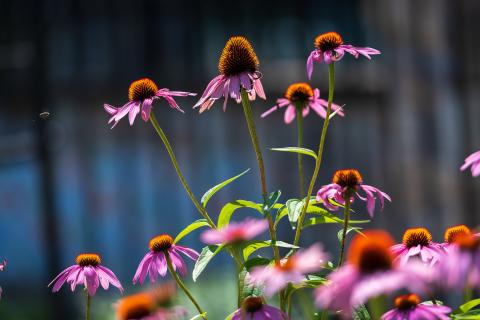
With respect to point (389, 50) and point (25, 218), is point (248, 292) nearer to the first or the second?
point (25, 218)

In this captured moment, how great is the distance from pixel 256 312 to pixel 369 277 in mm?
193

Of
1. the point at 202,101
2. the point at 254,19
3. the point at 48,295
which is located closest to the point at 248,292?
the point at 202,101

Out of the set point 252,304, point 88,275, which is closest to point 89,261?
point 88,275

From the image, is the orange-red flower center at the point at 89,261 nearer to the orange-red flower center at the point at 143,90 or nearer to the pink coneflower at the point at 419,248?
the orange-red flower center at the point at 143,90

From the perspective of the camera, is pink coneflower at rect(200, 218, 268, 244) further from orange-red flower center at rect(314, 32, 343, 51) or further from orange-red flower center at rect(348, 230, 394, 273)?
orange-red flower center at rect(314, 32, 343, 51)

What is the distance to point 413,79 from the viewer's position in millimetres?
3498

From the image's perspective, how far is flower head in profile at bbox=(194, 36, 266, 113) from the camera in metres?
0.82

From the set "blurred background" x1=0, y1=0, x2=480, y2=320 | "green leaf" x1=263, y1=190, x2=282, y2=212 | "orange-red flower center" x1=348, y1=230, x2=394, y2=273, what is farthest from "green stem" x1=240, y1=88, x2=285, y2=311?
"blurred background" x1=0, y1=0, x2=480, y2=320

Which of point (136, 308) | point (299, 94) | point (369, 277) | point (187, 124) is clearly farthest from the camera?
point (187, 124)

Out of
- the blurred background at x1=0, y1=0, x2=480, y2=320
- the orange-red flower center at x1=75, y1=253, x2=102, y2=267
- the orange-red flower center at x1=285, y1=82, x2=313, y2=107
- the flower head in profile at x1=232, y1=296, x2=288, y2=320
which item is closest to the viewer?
the flower head in profile at x1=232, y1=296, x2=288, y2=320

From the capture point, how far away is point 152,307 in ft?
1.82

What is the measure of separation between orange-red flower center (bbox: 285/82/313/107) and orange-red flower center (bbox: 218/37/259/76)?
0.15 m

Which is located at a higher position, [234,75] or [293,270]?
[234,75]

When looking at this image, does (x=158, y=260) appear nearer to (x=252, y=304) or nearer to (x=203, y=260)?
(x=203, y=260)
